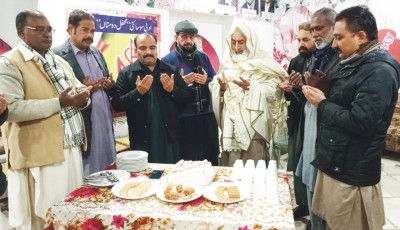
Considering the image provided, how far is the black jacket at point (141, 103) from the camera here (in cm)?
292

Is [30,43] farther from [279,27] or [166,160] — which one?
Answer: [279,27]

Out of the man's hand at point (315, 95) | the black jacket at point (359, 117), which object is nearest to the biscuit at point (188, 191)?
the black jacket at point (359, 117)

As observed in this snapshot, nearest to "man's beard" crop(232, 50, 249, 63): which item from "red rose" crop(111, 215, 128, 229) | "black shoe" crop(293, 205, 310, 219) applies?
"black shoe" crop(293, 205, 310, 219)

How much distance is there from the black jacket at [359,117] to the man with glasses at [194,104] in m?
1.55

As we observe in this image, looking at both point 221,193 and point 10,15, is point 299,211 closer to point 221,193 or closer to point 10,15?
point 221,193

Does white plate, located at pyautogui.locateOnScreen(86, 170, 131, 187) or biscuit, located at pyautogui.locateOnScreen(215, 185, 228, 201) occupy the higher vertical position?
white plate, located at pyautogui.locateOnScreen(86, 170, 131, 187)

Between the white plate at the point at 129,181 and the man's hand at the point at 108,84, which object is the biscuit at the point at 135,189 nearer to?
the white plate at the point at 129,181

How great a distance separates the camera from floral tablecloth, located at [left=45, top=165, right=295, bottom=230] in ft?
4.92

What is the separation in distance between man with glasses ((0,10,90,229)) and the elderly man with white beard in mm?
1307

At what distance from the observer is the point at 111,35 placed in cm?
455

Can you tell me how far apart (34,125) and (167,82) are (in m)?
1.16

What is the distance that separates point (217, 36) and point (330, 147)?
15.4 ft

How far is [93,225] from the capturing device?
5.24ft

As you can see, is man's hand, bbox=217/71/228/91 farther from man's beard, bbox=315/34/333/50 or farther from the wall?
the wall
